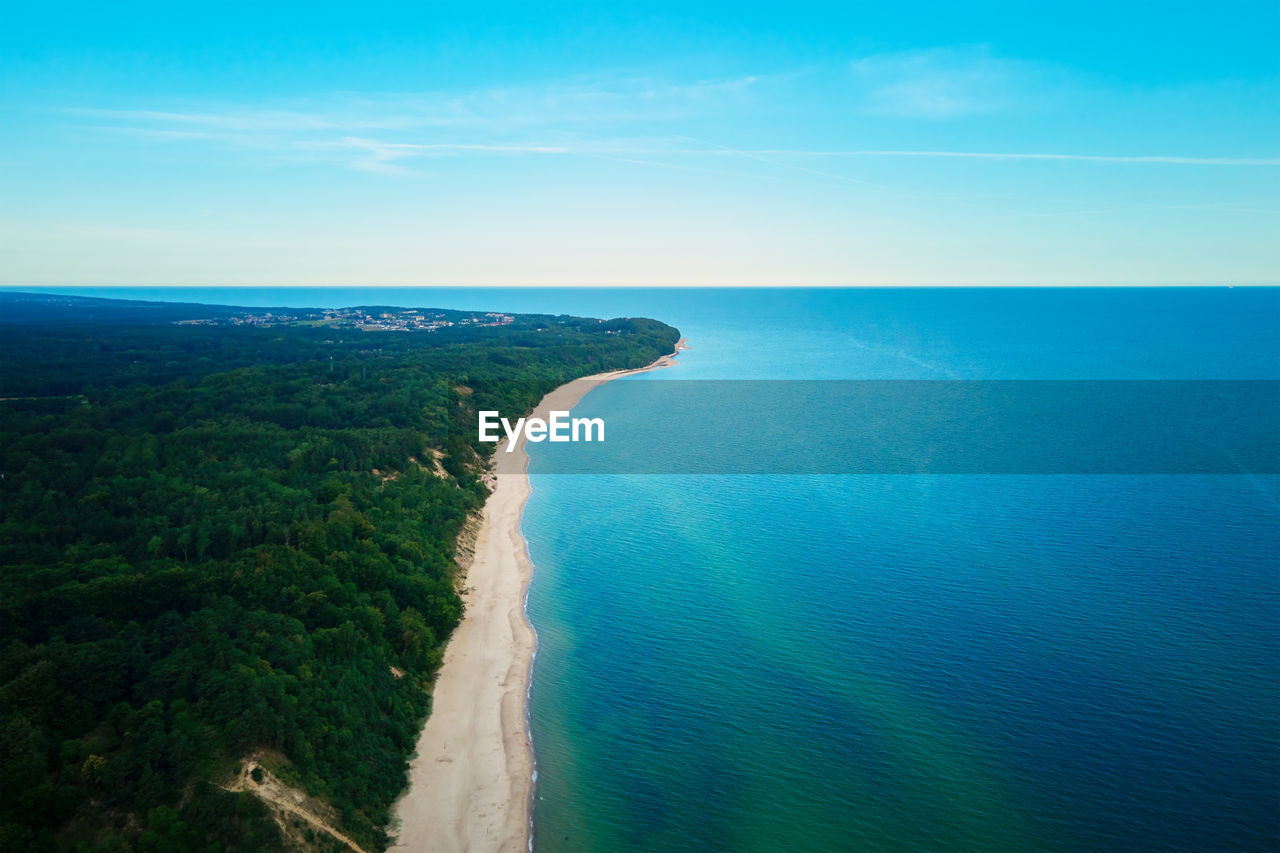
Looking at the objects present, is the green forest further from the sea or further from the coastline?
the sea

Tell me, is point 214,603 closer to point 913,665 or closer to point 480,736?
point 480,736

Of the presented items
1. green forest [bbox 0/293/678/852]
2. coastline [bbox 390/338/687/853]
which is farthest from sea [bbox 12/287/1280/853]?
green forest [bbox 0/293/678/852]

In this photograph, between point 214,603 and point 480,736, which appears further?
point 480,736

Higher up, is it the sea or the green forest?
the green forest

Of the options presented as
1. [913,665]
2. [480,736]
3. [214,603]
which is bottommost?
[480,736]

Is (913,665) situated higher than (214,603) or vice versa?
(214,603)

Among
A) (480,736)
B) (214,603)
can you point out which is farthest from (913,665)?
(214,603)

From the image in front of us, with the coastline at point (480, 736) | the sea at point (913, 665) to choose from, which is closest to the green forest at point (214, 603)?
the coastline at point (480, 736)

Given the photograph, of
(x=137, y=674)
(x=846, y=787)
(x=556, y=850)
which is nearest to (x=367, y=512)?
(x=137, y=674)
